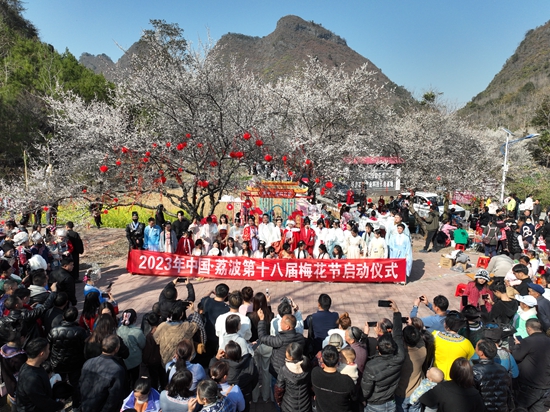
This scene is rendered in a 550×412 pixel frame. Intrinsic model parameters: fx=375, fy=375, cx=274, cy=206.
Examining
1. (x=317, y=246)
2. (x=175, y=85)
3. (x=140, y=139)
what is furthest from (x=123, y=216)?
(x=317, y=246)

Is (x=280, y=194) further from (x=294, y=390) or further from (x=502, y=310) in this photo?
(x=294, y=390)

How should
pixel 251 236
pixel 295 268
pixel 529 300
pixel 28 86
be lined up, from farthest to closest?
pixel 28 86
pixel 251 236
pixel 295 268
pixel 529 300

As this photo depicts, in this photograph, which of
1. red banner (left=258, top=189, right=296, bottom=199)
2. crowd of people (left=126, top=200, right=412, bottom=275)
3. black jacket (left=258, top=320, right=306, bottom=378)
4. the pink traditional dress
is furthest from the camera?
red banner (left=258, top=189, right=296, bottom=199)

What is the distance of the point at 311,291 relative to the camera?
31.1 ft

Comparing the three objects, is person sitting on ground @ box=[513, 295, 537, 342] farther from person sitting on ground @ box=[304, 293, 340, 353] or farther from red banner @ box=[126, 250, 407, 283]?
red banner @ box=[126, 250, 407, 283]

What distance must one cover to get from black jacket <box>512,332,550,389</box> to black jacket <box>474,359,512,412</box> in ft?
3.04

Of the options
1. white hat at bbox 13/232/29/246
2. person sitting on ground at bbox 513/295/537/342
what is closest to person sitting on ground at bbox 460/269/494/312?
person sitting on ground at bbox 513/295/537/342

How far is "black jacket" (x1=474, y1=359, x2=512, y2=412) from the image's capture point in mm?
3783

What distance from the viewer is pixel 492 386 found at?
149 inches

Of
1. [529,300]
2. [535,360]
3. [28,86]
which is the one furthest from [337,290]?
[28,86]

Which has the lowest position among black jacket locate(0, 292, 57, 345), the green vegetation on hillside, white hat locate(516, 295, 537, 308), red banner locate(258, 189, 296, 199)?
Result: white hat locate(516, 295, 537, 308)

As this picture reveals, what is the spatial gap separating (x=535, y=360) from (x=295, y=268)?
6.08 metres

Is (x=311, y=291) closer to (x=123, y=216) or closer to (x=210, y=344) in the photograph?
(x=210, y=344)

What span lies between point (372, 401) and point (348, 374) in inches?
15.0
